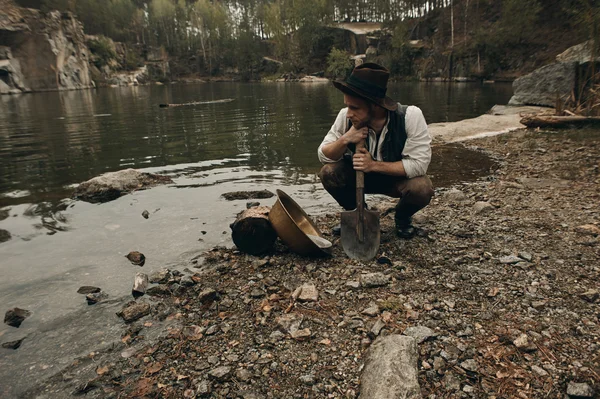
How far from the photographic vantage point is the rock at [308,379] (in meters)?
2.38

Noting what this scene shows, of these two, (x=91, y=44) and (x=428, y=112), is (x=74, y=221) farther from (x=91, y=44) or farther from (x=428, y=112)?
(x=91, y=44)

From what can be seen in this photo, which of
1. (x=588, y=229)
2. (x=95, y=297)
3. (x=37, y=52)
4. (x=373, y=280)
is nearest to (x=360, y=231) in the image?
(x=373, y=280)

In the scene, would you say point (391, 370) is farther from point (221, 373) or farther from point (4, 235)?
point (4, 235)

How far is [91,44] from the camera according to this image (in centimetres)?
8350

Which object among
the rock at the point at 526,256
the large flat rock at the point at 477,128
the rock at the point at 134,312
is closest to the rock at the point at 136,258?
the rock at the point at 134,312

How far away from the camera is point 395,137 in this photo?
3.92 meters

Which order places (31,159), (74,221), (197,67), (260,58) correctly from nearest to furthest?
(74,221) → (31,159) → (260,58) → (197,67)

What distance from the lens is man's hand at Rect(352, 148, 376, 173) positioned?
12.7ft

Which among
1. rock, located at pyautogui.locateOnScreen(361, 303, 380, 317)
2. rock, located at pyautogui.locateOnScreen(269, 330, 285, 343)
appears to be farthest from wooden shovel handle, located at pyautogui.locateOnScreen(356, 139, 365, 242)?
rock, located at pyautogui.locateOnScreen(269, 330, 285, 343)

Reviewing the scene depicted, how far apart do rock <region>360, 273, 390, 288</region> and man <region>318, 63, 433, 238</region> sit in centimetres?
108

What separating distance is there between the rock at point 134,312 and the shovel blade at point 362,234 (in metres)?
2.11

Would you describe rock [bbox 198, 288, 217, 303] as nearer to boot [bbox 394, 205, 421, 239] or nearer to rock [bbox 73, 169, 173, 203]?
boot [bbox 394, 205, 421, 239]

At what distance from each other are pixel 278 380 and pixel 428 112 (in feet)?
62.1

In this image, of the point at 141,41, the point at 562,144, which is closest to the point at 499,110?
the point at 562,144
